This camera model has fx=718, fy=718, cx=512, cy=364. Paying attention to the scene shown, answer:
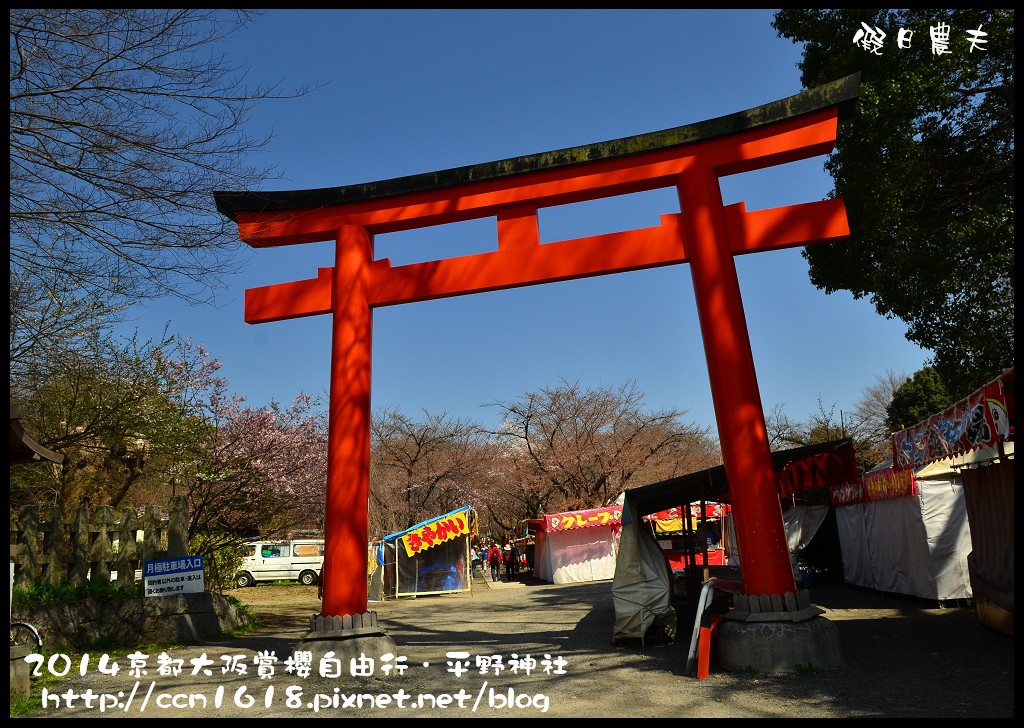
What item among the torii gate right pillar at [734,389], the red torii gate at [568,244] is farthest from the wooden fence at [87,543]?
the torii gate right pillar at [734,389]

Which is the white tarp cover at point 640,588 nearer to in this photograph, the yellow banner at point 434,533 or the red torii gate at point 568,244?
the red torii gate at point 568,244

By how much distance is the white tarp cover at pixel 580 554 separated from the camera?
2522 centimetres

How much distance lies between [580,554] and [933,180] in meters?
18.3

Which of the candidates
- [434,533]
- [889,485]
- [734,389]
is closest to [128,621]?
[734,389]

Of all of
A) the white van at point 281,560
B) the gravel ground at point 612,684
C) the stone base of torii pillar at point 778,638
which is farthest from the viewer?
the white van at point 281,560

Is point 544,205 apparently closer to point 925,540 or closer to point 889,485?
point 925,540

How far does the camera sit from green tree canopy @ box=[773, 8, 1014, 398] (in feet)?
31.0

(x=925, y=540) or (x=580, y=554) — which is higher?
(x=925, y=540)

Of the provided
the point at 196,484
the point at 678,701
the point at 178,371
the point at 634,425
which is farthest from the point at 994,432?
the point at 634,425

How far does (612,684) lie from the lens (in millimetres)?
6992

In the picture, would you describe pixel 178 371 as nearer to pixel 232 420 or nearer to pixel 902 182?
pixel 232 420

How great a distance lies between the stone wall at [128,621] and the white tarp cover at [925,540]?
11.6 metres

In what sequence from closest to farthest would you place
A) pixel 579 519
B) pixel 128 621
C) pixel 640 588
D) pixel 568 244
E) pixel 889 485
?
pixel 568 244 → pixel 640 588 → pixel 128 621 → pixel 889 485 → pixel 579 519

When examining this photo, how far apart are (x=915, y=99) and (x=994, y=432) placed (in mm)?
5679
